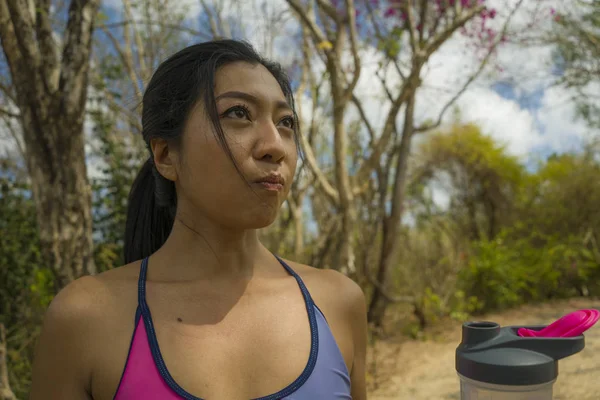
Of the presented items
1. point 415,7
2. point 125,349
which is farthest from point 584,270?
point 125,349

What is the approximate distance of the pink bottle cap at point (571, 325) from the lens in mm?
900

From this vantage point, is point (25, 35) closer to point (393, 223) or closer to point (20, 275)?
point (20, 275)

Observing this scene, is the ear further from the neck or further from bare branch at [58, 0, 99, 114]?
bare branch at [58, 0, 99, 114]

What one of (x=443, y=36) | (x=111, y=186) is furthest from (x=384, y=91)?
(x=111, y=186)

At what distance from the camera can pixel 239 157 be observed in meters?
1.08

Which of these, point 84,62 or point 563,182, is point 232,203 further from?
point 563,182

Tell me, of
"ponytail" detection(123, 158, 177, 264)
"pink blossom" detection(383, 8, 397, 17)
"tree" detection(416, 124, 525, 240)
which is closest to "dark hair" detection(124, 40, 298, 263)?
"ponytail" detection(123, 158, 177, 264)

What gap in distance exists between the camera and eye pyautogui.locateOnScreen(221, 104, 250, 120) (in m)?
1.13

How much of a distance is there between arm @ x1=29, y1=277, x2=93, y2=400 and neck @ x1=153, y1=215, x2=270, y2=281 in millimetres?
203

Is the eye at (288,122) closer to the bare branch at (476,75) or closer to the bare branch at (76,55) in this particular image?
the bare branch at (76,55)

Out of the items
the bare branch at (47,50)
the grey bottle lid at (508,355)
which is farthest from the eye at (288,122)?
the bare branch at (47,50)

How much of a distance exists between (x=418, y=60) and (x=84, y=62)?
10.3 ft

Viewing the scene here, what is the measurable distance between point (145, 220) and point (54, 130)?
70.0 inches

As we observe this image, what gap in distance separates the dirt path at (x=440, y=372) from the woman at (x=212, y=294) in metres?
2.99
